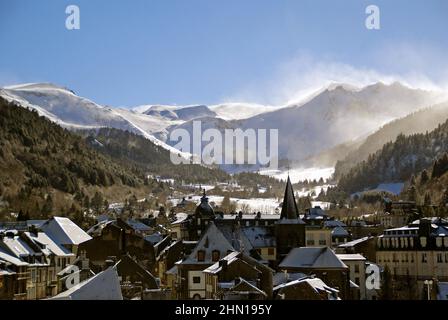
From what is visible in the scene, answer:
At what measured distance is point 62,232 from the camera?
69.4 m

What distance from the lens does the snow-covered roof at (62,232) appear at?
6824 cm

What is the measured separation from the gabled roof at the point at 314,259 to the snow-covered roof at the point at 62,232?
21.6m

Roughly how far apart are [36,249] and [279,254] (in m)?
26.2

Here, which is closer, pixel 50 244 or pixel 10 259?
pixel 10 259

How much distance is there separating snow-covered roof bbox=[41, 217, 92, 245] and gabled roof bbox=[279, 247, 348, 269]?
70.9ft

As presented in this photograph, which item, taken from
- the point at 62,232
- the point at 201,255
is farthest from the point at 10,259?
the point at 62,232

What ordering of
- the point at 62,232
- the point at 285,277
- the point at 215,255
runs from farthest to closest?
1. the point at 62,232
2. the point at 215,255
3. the point at 285,277

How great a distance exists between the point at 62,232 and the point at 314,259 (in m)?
26.1

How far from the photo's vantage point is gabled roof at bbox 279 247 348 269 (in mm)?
54812

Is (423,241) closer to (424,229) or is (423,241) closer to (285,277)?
(424,229)

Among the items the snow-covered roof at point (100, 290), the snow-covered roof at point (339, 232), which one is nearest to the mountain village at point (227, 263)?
the snow-covered roof at point (100, 290)

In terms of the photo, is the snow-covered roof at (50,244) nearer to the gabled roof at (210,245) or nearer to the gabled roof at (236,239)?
the gabled roof at (210,245)

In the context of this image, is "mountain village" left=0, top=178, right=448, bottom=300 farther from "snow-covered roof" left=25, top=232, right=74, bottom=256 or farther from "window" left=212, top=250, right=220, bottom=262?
"snow-covered roof" left=25, top=232, right=74, bottom=256
